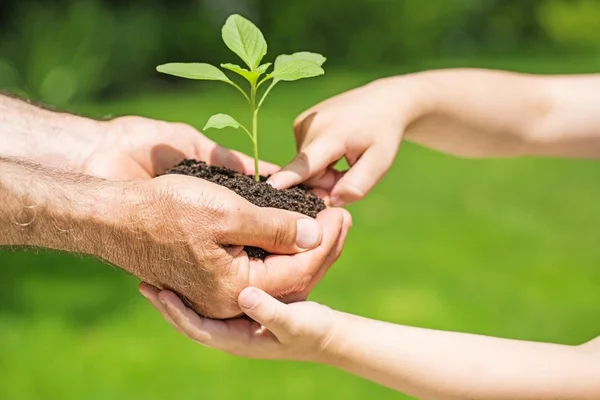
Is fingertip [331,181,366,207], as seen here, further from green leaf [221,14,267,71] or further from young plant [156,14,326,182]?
green leaf [221,14,267,71]

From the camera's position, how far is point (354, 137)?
2.78 metres

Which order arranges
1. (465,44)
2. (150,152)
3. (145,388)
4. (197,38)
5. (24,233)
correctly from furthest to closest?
1. (465,44)
2. (197,38)
3. (145,388)
4. (150,152)
5. (24,233)

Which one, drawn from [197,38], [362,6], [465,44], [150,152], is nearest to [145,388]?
[150,152]

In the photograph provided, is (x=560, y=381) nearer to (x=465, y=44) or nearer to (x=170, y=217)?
(x=170, y=217)

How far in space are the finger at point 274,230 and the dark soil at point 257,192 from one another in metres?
0.08

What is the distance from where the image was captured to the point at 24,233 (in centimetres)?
246

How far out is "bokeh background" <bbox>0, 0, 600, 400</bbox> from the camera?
493 centimetres

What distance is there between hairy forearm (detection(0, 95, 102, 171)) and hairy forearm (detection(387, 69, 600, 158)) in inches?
43.3

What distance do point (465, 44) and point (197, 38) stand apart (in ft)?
14.1

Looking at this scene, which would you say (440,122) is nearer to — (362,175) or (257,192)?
(362,175)

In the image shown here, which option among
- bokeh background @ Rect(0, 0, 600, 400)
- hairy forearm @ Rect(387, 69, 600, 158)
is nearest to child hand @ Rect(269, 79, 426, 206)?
hairy forearm @ Rect(387, 69, 600, 158)

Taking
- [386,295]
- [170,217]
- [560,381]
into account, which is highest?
[170,217]

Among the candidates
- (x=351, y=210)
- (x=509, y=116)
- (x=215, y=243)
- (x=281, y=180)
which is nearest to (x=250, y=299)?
(x=215, y=243)

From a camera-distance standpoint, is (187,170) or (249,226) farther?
(187,170)
